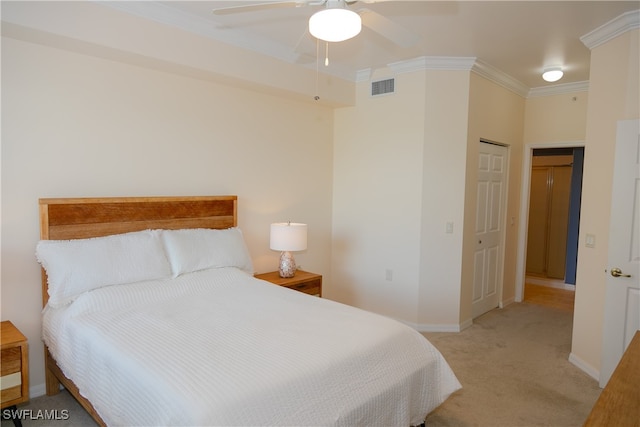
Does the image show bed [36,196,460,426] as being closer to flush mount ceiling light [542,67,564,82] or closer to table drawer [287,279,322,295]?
table drawer [287,279,322,295]

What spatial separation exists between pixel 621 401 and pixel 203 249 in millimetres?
2536

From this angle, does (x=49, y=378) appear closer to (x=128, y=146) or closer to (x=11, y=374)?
(x=11, y=374)

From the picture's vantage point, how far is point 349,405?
1.72 m

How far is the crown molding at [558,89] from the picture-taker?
14.6ft

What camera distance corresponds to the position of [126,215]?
286 centimetres

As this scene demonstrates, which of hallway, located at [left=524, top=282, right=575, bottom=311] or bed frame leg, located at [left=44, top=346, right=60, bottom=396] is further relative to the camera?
hallway, located at [left=524, top=282, right=575, bottom=311]

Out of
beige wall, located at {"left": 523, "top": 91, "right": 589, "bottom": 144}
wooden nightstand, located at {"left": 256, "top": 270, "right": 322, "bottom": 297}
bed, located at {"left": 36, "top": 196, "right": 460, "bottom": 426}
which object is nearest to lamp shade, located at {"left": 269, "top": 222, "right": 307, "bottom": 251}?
wooden nightstand, located at {"left": 256, "top": 270, "right": 322, "bottom": 297}

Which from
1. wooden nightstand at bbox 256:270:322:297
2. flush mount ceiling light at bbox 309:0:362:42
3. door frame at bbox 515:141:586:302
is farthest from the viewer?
door frame at bbox 515:141:586:302

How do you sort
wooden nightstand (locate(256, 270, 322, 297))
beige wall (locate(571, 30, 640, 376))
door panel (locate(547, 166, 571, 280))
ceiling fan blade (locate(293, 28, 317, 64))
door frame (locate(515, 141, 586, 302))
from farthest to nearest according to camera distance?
door panel (locate(547, 166, 571, 280))
door frame (locate(515, 141, 586, 302))
wooden nightstand (locate(256, 270, 322, 297))
ceiling fan blade (locate(293, 28, 317, 64))
beige wall (locate(571, 30, 640, 376))

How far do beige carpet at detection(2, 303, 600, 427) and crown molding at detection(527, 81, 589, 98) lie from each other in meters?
2.56

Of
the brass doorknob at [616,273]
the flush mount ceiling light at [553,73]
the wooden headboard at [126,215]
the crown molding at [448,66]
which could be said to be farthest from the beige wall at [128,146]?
the brass doorknob at [616,273]

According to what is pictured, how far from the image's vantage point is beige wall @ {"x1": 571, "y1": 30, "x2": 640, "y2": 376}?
9.22 feet

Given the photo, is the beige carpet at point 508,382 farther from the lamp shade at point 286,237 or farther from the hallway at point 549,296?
the lamp shade at point 286,237

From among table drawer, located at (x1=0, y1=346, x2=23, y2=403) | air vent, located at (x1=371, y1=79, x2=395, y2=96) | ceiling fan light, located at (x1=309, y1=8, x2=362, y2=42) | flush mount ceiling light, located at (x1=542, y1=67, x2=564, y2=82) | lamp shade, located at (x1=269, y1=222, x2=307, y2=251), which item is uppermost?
flush mount ceiling light, located at (x1=542, y1=67, x2=564, y2=82)
